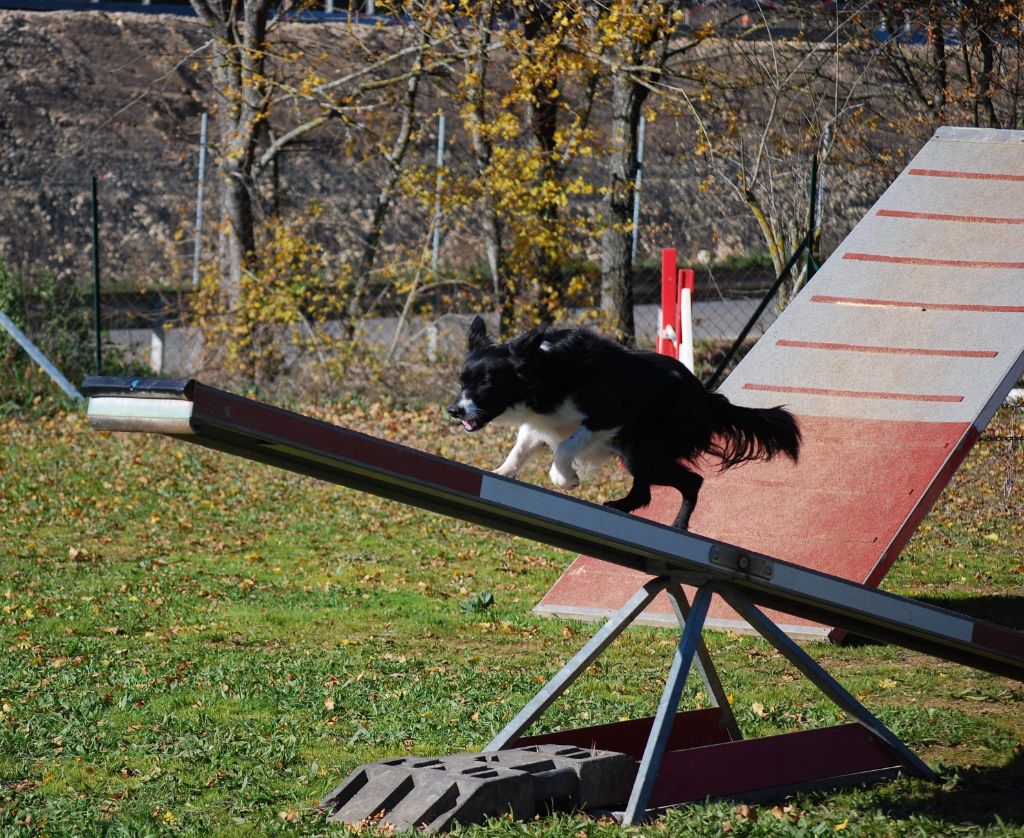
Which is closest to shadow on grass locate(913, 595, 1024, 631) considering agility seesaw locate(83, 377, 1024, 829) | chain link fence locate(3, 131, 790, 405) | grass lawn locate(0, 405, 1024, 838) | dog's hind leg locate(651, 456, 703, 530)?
grass lawn locate(0, 405, 1024, 838)

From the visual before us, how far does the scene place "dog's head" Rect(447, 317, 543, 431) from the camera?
4.89m

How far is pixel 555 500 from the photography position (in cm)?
371

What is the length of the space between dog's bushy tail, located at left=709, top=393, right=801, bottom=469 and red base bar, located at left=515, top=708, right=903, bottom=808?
45.4 inches

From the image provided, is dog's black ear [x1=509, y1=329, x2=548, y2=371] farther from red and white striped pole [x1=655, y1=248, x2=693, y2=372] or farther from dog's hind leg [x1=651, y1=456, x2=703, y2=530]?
red and white striped pole [x1=655, y1=248, x2=693, y2=372]

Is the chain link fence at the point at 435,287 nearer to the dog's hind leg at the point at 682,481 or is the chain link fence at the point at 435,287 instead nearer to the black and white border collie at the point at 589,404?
the dog's hind leg at the point at 682,481

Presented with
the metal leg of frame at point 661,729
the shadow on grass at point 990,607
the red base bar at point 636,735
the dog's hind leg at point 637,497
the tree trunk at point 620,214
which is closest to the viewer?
the metal leg of frame at point 661,729

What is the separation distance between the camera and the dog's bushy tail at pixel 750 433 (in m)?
5.25

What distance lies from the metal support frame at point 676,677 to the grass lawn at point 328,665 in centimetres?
14

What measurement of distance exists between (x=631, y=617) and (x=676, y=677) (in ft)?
1.31

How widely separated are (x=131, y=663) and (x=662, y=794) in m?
3.09

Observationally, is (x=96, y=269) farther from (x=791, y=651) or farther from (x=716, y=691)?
(x=791, y=651)

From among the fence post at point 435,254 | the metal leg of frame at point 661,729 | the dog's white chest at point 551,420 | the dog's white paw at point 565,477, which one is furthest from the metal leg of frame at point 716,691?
the fence post at point 435,254

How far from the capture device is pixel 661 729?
3.95 m

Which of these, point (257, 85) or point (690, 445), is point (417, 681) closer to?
point (690, 445)
